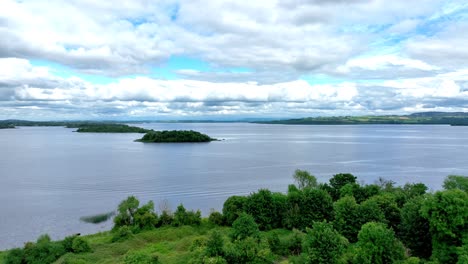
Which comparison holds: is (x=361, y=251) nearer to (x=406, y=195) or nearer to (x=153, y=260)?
(x=153, y=260)

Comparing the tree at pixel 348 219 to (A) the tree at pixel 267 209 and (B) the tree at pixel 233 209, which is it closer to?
(A) the tree at pixel 267 209

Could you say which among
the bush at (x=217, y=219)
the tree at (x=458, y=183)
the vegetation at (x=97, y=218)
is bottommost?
the vegetation at (x=97, y=218)

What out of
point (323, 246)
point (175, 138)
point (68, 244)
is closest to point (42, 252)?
point (68, 244)

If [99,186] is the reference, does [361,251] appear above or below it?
above

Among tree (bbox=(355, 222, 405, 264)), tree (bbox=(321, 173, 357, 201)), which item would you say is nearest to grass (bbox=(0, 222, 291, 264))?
tree (bbox=(355, 222, 405, 264))

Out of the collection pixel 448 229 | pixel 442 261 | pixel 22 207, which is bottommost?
pixel 22 207

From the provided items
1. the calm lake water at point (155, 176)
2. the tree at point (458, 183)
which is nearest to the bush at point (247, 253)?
the calm lake water at point (155, 176)

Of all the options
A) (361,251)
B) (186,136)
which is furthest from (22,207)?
(186,136)
